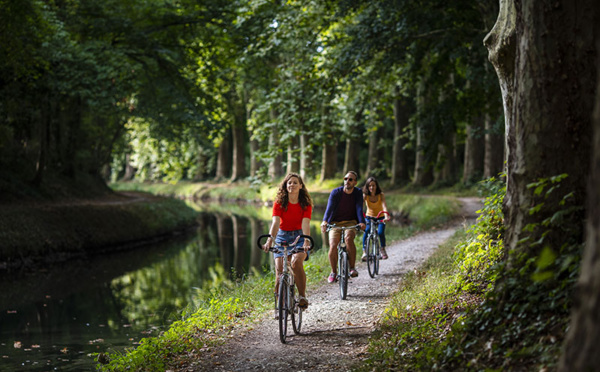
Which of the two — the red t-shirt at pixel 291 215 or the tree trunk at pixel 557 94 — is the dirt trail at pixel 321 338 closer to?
the red t-shirt at pixel 291 215

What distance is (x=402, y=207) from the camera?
28.1m

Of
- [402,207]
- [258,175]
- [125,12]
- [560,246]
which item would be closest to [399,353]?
[560,246]

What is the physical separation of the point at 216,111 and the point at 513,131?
20.5 metres

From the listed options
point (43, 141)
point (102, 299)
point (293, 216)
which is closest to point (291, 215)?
point (293, 216)

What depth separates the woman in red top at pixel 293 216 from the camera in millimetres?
7918

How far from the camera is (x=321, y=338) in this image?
7855 millimetres

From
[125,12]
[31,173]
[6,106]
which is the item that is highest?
[125,12]

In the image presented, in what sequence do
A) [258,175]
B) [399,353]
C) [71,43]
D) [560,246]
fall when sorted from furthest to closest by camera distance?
[71,43] → [258,175] → [399,353] → [560,246]

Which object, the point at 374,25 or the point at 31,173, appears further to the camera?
the point at 31,173

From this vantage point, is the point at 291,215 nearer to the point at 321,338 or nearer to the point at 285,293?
the point at 285,293

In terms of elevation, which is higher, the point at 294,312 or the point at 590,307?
the point at 590,307

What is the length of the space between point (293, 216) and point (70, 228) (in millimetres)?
15038

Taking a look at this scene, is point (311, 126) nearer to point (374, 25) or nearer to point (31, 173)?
point (374, 25)

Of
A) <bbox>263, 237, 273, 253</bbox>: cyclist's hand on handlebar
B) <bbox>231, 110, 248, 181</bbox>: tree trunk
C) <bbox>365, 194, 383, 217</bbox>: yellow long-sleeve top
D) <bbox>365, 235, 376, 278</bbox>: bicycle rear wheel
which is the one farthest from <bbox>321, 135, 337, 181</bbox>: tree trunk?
<bbox>263, 237, 273, 253</bbox>: cyclist's hand on handlebar
